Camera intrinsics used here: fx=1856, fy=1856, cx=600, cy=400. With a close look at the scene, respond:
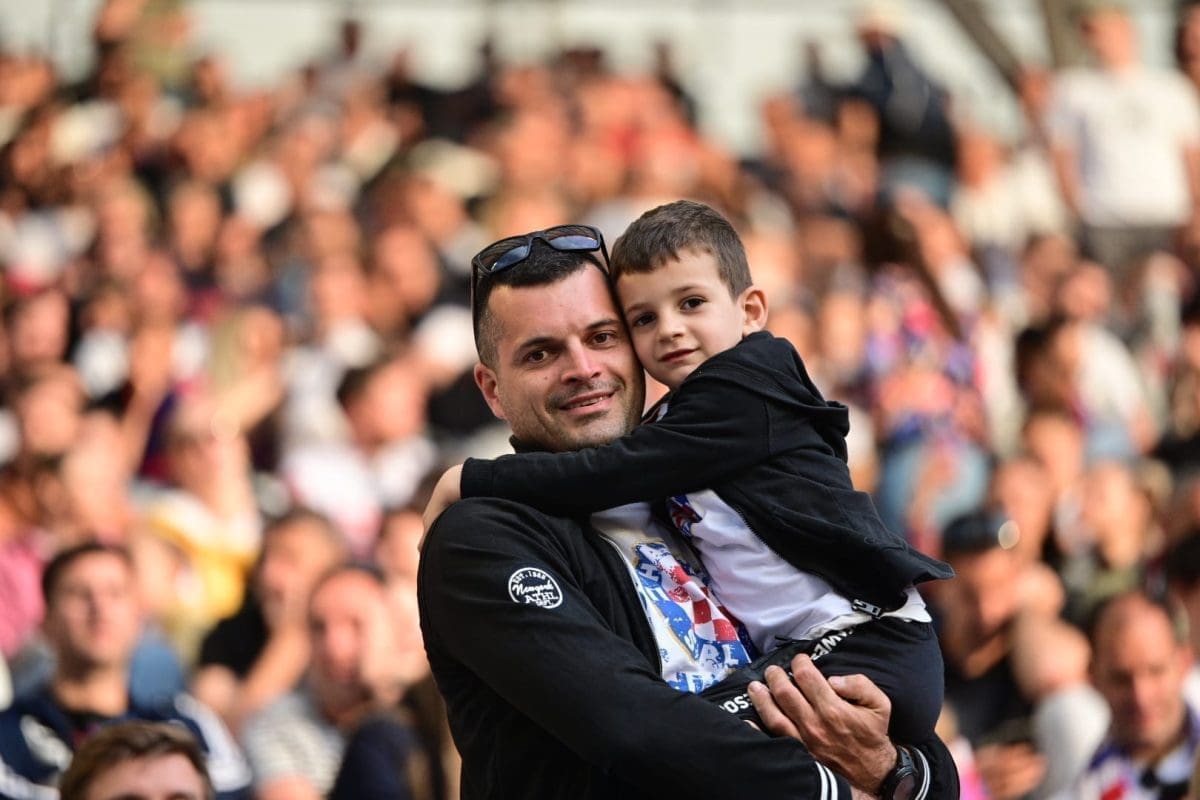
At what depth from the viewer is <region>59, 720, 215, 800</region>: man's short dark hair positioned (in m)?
3.67

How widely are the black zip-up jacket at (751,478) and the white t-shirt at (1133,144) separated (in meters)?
7.19

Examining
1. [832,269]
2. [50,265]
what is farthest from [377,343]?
[832,269]

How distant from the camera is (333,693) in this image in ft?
18.4

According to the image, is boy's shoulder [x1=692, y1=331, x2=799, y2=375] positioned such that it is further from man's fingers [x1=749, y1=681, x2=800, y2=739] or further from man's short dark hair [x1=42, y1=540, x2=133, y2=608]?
man's short dark hair [x1=42, y1=540, x2=133, y2=608]

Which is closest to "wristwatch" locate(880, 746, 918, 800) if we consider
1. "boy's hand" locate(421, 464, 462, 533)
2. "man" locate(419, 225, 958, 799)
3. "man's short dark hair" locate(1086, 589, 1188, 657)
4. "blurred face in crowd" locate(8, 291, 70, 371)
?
"man" locate(419, 225, 958, 799)

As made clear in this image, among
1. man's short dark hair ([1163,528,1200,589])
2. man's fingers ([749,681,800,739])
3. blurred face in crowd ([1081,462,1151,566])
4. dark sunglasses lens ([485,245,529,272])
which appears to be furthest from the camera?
blurred face in crowd ([1081,462,1151,566])

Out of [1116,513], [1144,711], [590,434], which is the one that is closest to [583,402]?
[590,434]

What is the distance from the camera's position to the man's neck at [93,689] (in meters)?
5.27

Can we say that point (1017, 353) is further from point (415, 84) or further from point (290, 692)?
point (415, 84)

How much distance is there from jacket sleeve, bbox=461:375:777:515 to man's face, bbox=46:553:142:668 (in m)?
2.96

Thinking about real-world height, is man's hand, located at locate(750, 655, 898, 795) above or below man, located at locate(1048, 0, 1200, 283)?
below

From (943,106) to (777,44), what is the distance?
1.72 m

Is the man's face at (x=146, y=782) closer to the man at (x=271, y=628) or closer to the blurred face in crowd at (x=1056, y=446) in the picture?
the man at (x=271, y=628)

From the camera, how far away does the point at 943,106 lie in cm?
1119
